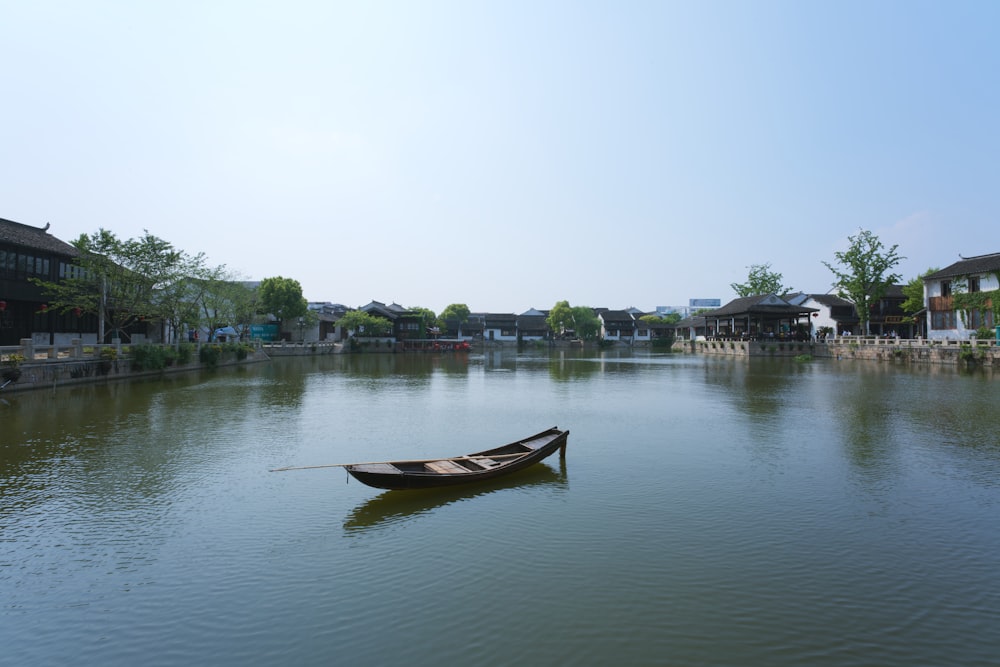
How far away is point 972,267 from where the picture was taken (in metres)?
45.5

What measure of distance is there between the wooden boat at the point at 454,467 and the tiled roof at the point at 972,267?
47.7 m

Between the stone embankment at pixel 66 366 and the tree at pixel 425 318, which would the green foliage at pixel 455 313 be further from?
the stone embankment at pixel 66 366

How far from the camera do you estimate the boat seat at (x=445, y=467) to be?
10857 millimetres

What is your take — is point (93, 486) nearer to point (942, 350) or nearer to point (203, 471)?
point (203, 471)

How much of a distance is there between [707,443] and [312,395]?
18.6m

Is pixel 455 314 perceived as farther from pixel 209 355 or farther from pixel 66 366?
pixel 66 366

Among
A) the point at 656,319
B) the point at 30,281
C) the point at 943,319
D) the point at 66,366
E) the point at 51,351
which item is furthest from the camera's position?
the point at 656,319

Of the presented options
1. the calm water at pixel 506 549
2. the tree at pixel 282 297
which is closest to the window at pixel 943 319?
the calm water at pixel 506 549

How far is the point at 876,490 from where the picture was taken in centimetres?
1112

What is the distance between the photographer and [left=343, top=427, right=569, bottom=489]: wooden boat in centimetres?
1015

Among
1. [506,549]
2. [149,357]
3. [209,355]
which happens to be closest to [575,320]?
[209,355]

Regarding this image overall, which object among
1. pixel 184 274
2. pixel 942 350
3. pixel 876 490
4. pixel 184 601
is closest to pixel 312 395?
pixel 184 274

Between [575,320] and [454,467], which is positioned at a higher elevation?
[575,320]

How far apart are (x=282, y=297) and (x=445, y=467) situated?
56.4m
